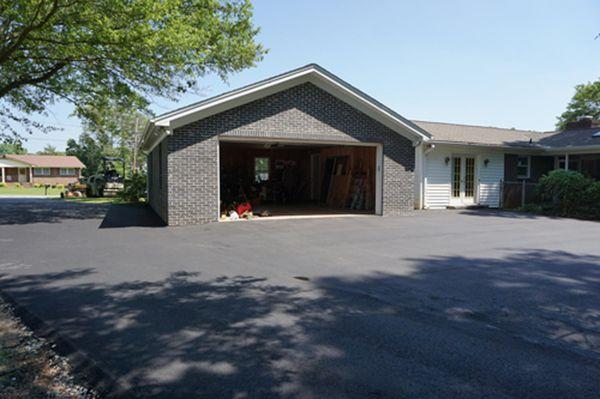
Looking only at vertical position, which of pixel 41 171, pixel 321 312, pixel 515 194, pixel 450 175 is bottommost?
pixel 321 312

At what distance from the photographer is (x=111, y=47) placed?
38.5ft

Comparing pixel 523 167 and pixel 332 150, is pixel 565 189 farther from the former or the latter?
pixel 332 150

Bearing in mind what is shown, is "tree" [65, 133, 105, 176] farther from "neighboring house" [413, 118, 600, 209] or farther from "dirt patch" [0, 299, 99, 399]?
"dirt patch" [0, 299, 99, 399]

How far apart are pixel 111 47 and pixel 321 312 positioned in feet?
34.1

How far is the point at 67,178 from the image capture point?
2240 inches

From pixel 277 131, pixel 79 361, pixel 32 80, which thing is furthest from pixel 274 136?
pixel 79 361

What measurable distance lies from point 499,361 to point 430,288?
88.7 inches

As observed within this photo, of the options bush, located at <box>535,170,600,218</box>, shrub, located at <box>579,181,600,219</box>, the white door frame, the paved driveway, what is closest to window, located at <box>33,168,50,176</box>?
the paved driveway

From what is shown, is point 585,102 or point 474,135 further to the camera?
point 585,102

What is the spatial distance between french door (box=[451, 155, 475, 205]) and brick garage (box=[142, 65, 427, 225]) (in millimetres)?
4792

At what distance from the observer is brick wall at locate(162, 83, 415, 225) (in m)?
11.7

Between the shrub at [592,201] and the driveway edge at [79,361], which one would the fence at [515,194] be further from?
the driveway edge at [79,361]

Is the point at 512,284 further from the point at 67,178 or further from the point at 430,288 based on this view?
the point at 67,178

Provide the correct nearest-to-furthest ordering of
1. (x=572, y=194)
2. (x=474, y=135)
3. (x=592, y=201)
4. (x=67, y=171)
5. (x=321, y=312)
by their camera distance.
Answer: (x=321, y=312)
(x=592, y=201)
(x=572, y=194)
(x=474, y=135)
(x=67, y=171)
